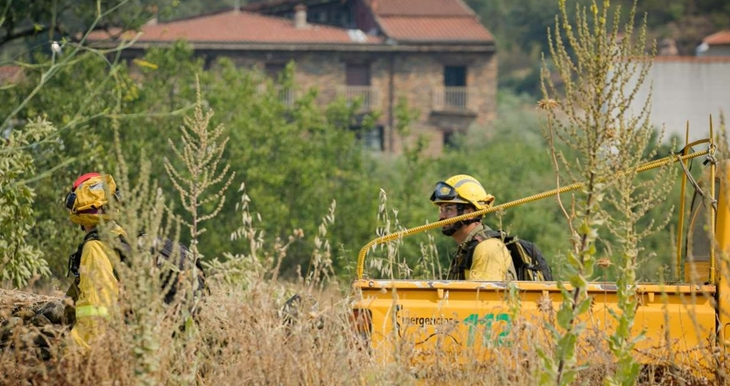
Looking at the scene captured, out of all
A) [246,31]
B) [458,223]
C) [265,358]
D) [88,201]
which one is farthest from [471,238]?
[246,31]

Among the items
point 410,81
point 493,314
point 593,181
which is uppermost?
point 410,81

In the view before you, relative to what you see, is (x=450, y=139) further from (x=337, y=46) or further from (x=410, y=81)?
(x=337, y=46)

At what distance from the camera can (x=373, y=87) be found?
5753 centimetres

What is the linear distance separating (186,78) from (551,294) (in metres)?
26.5

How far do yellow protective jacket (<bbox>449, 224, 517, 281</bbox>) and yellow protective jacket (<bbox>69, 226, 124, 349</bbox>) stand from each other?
2145 millimetres

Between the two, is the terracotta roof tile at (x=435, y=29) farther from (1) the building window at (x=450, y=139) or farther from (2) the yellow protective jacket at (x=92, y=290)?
(2) the yellow protective jacket at (x=92, y=290)

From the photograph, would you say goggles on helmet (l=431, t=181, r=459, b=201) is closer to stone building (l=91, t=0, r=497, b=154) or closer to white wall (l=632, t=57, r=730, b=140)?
white wall (l=632, t=57, r=730, b=140)

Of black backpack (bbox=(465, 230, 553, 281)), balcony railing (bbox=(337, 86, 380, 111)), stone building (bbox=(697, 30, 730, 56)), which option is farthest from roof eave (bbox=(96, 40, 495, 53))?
black backpack (bbox=(465, 230, 553, 281))

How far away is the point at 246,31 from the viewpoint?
5797 centimetres

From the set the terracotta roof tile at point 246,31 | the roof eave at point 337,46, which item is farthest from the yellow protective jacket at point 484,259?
the terracotta roof tile at point 246,31

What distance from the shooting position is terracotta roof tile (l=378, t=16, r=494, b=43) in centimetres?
5850

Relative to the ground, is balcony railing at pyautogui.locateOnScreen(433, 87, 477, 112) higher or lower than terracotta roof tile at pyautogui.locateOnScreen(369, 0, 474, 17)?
lower

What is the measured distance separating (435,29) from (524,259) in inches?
2079

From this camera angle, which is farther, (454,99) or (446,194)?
(454,99)
